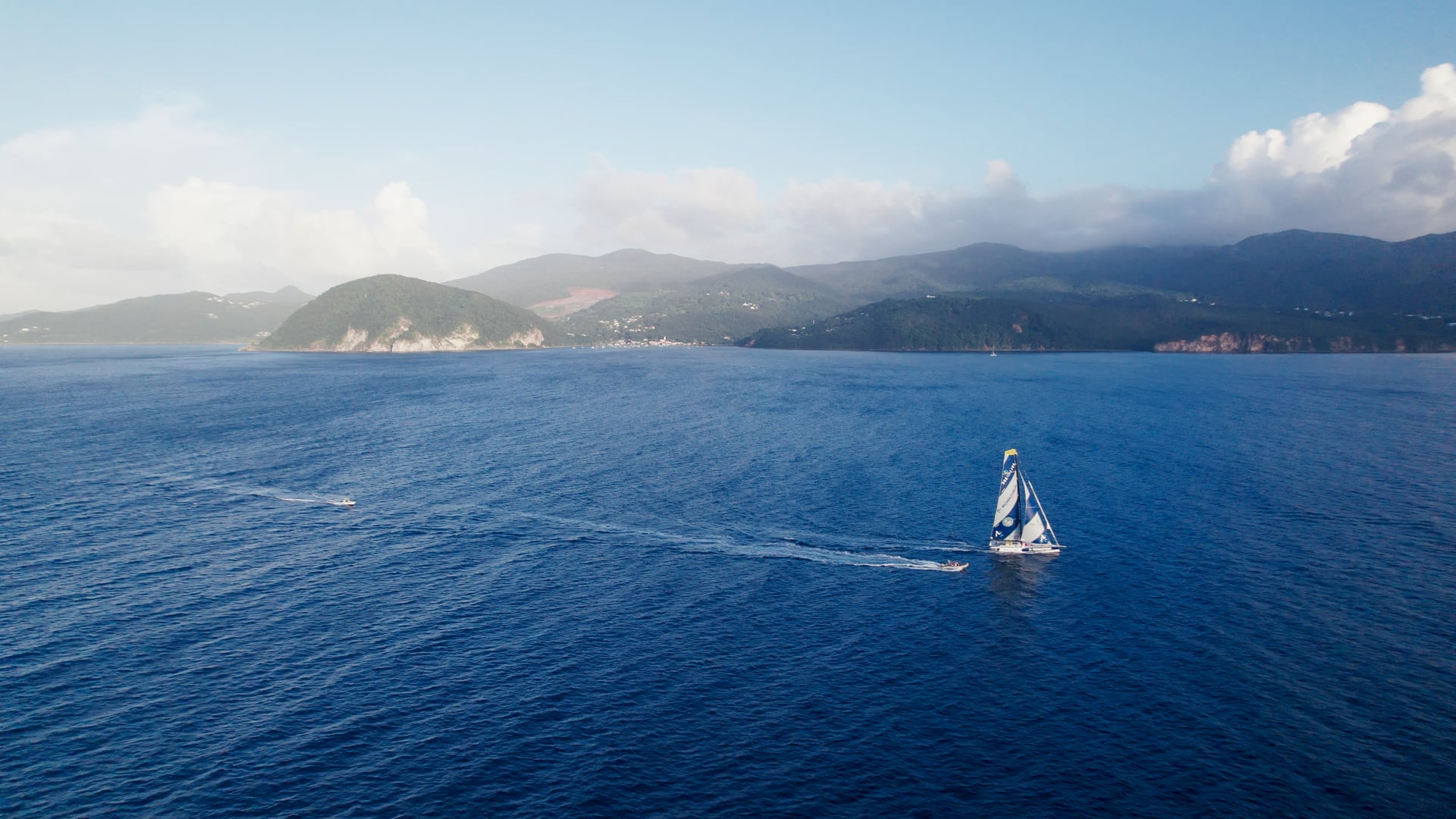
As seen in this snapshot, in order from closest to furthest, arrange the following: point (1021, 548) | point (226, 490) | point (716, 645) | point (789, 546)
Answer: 1. point (716, 645)
2. point (1021, 548)
3. point (789, 546)
4. point (226, 490)

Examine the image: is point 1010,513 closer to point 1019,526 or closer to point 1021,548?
point 1019,526

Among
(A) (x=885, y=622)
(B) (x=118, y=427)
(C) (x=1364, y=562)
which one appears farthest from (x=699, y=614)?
(B) (x=118, y=427)

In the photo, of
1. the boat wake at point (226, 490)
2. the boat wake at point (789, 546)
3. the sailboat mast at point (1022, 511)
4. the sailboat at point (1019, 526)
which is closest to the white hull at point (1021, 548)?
the sailboat at point (1019, 526)

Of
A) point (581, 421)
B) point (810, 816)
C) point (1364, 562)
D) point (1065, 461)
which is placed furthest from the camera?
point (581, 421)

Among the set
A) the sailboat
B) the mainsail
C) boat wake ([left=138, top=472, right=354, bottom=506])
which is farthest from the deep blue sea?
the mainsail

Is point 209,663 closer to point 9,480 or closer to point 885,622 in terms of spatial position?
point 885,622

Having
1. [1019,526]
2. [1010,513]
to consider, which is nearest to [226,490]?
[1010,513]

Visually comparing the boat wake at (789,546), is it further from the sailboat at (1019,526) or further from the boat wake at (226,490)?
the boat wake at (226,490)

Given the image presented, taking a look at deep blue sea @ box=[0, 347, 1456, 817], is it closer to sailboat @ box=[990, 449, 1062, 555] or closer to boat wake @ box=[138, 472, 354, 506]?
boat wake @ box=[138, 472, 354, 506]
